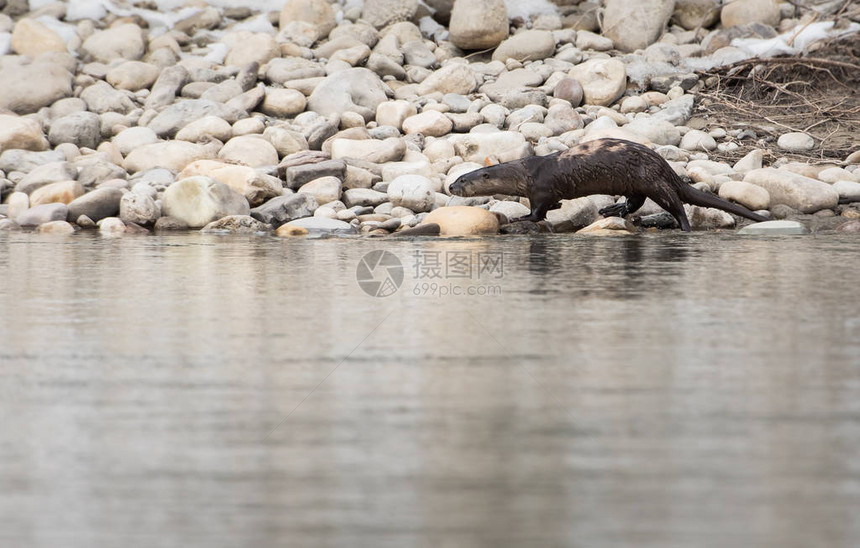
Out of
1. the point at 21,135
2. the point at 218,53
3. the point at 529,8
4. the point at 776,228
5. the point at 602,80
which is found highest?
the point at 529,8

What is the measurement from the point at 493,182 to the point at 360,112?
412 cm

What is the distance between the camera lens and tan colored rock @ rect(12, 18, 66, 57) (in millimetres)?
15828

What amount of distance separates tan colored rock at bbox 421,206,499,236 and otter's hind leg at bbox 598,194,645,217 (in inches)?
47.2

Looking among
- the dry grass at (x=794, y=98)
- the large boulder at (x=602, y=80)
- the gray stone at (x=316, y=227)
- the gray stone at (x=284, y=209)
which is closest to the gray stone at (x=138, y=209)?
the gray stone at (x=284, y=209)

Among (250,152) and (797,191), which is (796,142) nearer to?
(797,191)

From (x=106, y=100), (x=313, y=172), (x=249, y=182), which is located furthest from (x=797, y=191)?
(x=106, y=100)

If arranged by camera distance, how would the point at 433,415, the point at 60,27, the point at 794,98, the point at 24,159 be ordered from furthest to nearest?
the point at 60,27, the point at 794,98, the point at 24,159, the point at 433,415

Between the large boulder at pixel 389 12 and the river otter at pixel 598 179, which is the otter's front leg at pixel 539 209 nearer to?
the river otter at pixel 598 179

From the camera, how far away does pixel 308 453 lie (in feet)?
7.65

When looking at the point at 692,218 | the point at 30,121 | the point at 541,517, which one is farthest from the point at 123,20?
the point at 541,517

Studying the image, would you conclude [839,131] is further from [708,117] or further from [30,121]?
[30,121]

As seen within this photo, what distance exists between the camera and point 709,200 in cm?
934

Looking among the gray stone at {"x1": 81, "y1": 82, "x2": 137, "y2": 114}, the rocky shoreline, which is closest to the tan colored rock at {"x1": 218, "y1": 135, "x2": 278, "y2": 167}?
the rocky shoreline

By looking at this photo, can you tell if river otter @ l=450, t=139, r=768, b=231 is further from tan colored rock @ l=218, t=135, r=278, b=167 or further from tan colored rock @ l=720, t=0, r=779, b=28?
tan colored rock @ l=720, t=0, r=779, b=28
